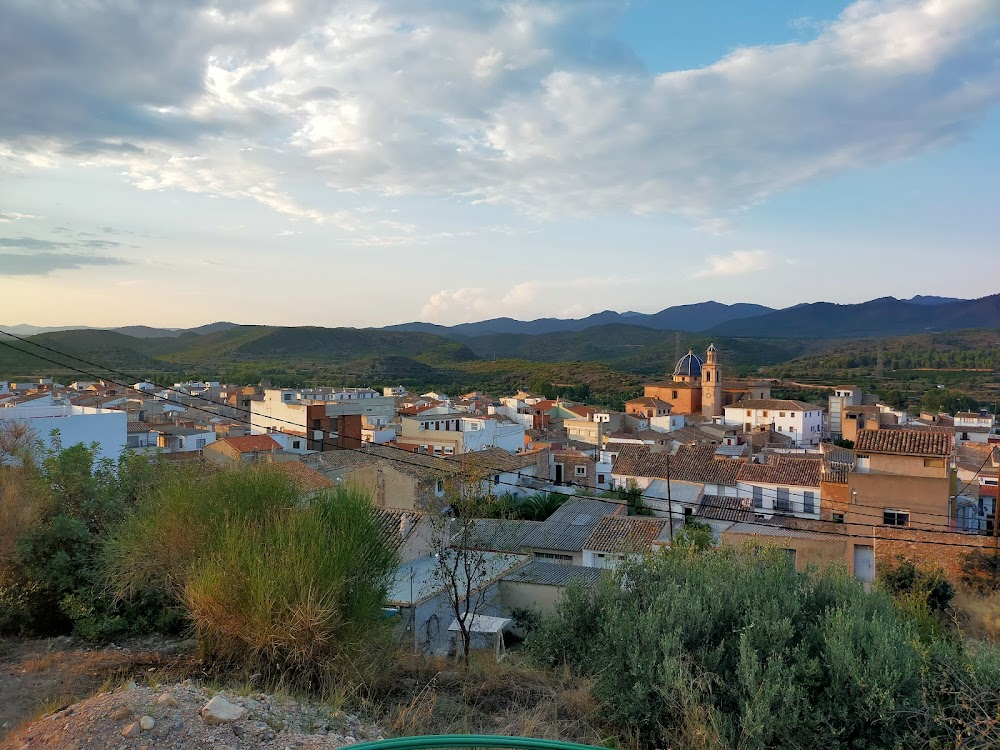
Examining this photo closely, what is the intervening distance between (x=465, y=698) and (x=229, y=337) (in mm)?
109351

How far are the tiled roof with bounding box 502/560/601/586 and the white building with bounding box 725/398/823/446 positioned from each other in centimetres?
3967

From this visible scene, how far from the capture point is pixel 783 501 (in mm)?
25344

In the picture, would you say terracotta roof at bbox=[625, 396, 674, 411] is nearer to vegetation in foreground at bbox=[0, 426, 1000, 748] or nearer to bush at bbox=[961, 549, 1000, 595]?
bush at bbox=[961, 549, 1000, 595]

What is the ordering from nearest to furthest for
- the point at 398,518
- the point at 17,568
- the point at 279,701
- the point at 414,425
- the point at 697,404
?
the point at 279,701 < the point at 17,568 < the point at 398,518 < the point at 414,425 < the point at 697,404

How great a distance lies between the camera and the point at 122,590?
6.10 metres

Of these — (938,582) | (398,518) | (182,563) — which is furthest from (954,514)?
(182,563)

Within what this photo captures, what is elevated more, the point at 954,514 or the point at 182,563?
the point at 182,563

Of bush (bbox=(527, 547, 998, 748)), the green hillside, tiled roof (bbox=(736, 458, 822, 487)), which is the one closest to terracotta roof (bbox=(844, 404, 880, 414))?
tiled roof (bbox=(736, 458, 822, 487))

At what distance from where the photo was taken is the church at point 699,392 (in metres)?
60.9

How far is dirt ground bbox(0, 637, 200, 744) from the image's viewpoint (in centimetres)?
458

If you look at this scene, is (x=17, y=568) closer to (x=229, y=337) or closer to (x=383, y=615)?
(x=383, y=615)

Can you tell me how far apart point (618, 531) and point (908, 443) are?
732 cm

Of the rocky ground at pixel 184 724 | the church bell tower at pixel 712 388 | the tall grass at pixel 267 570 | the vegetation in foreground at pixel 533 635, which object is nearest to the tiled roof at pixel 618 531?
the vegetation in foreground at pixel 533 635

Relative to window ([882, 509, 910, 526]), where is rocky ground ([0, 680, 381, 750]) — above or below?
above
